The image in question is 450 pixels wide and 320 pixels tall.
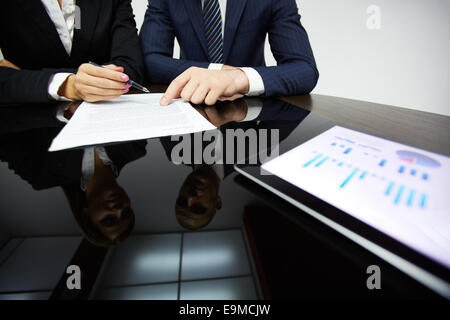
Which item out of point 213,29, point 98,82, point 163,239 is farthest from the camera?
point 213,29

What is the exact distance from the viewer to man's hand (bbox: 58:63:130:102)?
0.49 metres

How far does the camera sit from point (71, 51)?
0.88 meters

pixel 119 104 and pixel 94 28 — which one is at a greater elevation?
pixel 94 28

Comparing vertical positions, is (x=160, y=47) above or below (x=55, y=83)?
above

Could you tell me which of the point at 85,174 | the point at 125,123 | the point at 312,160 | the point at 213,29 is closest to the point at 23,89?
the point at 125,123

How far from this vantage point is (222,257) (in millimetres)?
171

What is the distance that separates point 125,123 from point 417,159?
0.45m

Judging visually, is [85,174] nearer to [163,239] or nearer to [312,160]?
[163,239]

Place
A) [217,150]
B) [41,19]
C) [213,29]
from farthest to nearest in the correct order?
[213,29], [41,19], [217,150]

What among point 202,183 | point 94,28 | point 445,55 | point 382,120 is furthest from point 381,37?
point 202,183

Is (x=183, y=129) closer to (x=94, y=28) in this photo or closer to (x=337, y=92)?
(x=94, y=28)
